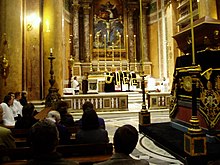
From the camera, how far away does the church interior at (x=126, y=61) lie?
5.20m

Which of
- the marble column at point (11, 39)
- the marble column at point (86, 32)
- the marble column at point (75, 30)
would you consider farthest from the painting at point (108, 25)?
the marble column at point (11, 39)

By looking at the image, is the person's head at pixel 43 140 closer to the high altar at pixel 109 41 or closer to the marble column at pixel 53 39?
the marble column at pixel 53 39

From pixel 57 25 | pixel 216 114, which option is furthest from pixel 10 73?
pixel 216 114

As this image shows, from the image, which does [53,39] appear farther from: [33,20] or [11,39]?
[11,39]

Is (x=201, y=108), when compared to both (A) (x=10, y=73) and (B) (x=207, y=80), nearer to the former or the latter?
(B) (x=207, y=80)

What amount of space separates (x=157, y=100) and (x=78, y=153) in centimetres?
986

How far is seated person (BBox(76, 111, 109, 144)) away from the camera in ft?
11.2

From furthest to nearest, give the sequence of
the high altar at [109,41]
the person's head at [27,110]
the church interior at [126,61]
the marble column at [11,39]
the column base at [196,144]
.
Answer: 1. the high altar at [109,41]
2. the marble column at [11,39]
3. the church interior at [126,61]
4. the person's head at [27,110]
5. the column base at [196,144]

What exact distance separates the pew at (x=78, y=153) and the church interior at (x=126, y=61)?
1.81 m

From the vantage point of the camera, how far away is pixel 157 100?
1253 centimetres

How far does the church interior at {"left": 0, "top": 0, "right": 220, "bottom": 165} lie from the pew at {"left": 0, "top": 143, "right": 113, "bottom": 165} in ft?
5.93

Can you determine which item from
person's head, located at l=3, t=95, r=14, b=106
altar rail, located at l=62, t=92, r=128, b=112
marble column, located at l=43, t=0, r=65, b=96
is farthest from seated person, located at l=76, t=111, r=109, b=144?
altar rail, located at l=62, t=92, r=128, b=112

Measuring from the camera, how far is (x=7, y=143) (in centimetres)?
314

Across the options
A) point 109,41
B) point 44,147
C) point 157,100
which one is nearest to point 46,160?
point 44,147
